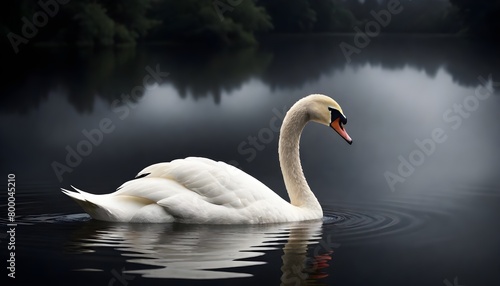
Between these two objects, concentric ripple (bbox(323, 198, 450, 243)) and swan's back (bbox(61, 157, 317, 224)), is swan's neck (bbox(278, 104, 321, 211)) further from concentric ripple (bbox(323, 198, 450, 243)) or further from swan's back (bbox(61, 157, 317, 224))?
swan's back (bbox(61, 157, 317, 224))

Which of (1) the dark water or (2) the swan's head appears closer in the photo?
(1) the dark water

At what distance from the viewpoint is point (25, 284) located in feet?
26.0

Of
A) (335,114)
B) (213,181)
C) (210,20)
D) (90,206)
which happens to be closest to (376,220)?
(335,114)

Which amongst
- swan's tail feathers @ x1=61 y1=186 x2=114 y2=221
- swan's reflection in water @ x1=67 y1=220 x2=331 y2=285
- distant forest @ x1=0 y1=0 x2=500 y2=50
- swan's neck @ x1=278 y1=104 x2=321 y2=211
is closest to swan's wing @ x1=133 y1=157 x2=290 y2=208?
swan's reflection in water @ x1=67 y1=220 x2=331 y2=285

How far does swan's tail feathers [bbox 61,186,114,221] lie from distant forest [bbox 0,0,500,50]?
44.9m

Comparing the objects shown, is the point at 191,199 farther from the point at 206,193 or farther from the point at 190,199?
the point at 206,193

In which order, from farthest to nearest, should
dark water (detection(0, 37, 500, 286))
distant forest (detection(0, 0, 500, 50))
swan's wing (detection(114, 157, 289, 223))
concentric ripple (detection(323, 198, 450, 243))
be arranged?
distant forest (detection(0, 0, 500, 50)), swan's wing (detection(114, 157, 289, 223)), concentric ripple (detection(323, 198, 450, 243)), dark water (detection(0, 37, 500, 286))

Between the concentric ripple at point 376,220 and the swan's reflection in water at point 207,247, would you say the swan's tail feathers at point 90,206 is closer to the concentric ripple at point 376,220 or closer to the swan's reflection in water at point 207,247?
the swan's reflection in water at point 207,247

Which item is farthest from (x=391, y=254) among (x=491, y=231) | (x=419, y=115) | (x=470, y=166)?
(x=419, y=115)

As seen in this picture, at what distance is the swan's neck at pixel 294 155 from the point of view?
11297 millimetres

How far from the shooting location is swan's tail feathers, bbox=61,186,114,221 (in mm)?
9898

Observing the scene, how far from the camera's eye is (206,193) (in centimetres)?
1036

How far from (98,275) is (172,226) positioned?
214 centimetres

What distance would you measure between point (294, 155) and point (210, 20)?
66.1 m
